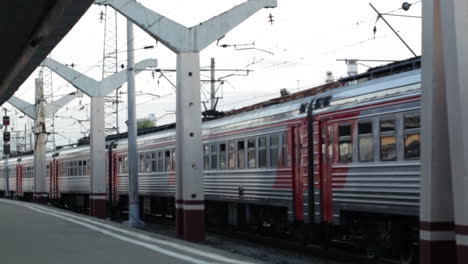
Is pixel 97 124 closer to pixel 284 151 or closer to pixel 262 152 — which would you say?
pixel 262 152

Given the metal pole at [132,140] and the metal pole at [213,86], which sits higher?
the metal pole at [213,86]

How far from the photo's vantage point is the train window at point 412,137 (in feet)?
33.9

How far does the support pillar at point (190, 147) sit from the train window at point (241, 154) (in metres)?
1.02

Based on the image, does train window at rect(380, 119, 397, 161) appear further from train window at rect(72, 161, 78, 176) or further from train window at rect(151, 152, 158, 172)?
train window at rect(72, 161, 78, 176)

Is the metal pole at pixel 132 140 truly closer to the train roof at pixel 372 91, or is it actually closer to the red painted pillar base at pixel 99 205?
the red painted pillar base at pixel 99 205

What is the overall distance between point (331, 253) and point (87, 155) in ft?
64.5

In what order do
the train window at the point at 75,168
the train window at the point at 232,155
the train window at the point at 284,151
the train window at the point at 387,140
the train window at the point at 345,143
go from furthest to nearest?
1. the train window at the point at 75,168
2. the train window at the point at 232,155
3. the train window at the point at 284,151
4. the train window at the point at 345,143
5. the train window at the point at 387,140

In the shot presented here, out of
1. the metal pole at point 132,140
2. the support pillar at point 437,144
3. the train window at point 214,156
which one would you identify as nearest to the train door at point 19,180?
the metal pole at point 132,140

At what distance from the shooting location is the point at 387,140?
1112 centimetres

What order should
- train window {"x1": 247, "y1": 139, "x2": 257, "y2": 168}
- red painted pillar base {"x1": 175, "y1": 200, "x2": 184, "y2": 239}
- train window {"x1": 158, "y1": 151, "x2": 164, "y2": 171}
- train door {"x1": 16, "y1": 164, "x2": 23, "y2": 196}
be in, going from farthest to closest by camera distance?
train door {"x1": 16, "y1": 164, "x2": 23, "y2": 196} < train window {"x1": 158, "y1": 151, "x2": 164, "y2": 171} < red painted pillar base {"x1": 175, "y1": 200, "x2": 184, "y2": 239} < train window {"x1": 247, "y1": 139, "x2": 257, "y2": 168}

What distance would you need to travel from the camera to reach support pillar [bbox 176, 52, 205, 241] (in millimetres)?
16047

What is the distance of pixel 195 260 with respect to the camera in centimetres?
1090

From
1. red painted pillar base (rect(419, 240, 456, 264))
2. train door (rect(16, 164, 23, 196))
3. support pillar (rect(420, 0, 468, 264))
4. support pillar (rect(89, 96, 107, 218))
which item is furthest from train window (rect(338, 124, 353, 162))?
train door (rect(16, 164, 23, 196))

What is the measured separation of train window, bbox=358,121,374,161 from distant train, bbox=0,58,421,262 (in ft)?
0.05
